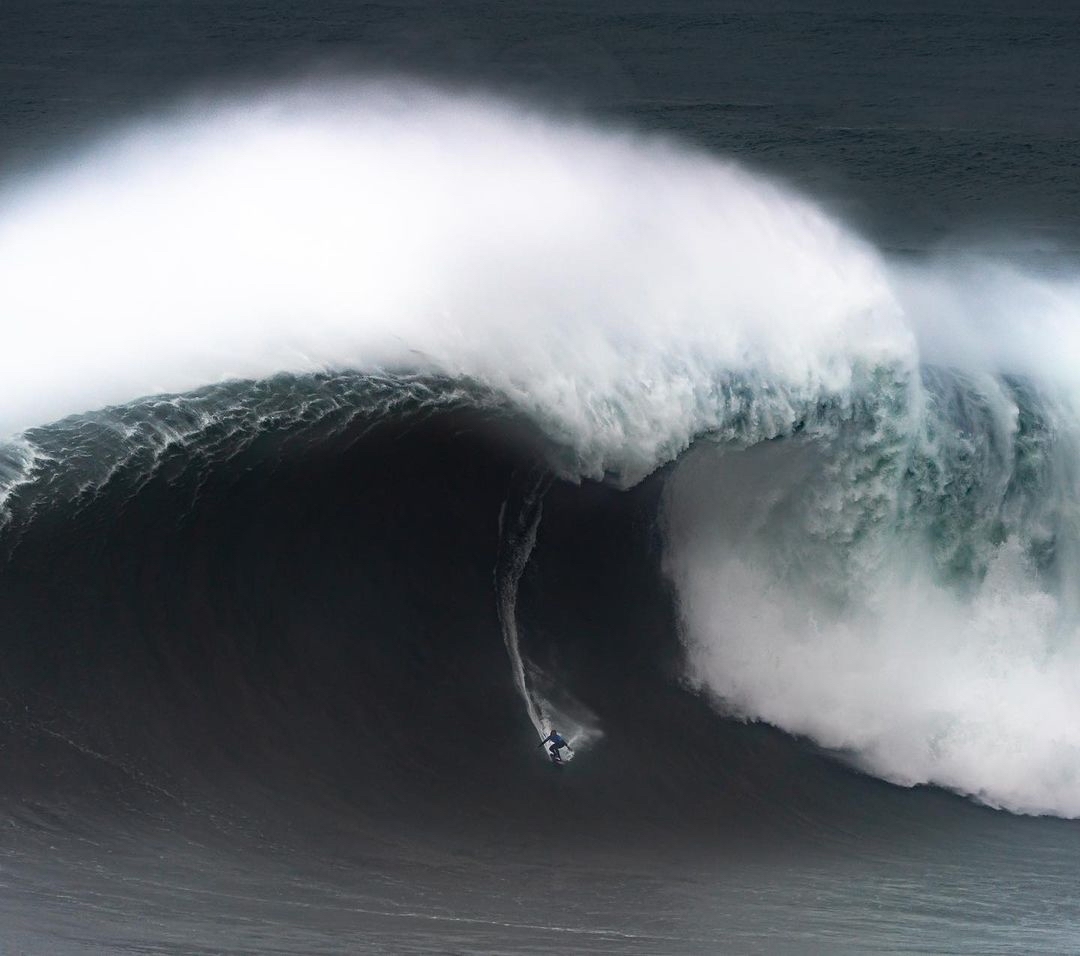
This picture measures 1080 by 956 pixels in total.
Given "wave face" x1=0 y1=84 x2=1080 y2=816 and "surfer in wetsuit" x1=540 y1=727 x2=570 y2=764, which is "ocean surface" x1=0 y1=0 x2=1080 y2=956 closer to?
"wave face" x1=0 y1=84 x2=1080 y2=816

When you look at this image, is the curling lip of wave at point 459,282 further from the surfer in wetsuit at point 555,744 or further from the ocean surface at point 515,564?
the surfer in wetsuit at point 555,744

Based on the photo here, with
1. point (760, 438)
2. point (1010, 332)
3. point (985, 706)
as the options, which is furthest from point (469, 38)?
point (985, 706)

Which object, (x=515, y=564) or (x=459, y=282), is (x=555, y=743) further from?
(x=459, y=282)

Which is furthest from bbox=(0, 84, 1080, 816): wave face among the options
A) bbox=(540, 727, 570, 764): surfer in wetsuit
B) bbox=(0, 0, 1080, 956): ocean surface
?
bbox=(540, 727, 570, 764): surfer in wetsuit

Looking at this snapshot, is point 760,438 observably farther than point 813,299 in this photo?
No

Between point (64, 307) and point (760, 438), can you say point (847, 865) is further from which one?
point (64, 307)
